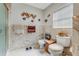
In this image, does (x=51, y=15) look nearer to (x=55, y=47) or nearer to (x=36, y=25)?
(x=36, y=25)

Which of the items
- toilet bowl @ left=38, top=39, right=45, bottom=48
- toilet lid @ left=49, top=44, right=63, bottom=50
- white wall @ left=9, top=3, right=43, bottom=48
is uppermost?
white wall @ left=9, top=3, right=43, bottom=48

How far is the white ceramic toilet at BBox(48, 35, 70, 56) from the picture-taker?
149cm

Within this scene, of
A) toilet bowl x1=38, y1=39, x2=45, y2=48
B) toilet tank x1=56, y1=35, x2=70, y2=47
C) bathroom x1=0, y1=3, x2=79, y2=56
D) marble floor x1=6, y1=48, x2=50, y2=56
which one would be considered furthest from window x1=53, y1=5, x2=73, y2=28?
marble floor x1=6, y1=48, x2=50, y2=56

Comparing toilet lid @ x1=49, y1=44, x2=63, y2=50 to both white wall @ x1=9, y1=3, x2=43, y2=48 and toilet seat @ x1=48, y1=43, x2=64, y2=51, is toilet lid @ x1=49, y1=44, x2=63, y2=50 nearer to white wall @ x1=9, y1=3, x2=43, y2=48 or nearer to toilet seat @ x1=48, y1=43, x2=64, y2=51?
toilet seat @ x1=48, y1=43, x2=64, y2=51

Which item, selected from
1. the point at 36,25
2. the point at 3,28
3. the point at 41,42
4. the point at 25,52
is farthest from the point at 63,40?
the point at 3,28

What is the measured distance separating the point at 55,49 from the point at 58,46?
5cm

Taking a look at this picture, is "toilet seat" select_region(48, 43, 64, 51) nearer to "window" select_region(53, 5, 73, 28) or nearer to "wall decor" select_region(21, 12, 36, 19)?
"window" select_region(53, 5, 73, 28)

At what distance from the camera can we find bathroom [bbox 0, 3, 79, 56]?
4.92 feet

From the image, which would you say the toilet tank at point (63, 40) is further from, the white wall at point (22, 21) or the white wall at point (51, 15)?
the white wall at point (22, 21)

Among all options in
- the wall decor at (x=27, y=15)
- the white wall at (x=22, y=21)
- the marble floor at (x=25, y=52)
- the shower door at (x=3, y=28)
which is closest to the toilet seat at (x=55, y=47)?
the marble floor at (x=25, y=52)

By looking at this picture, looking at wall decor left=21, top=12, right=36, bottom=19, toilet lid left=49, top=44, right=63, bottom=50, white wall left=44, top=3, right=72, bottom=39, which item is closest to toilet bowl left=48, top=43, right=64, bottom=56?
toilet lid left=49, top=44, right=63, bottom=50

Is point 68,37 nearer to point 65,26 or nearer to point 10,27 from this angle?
point 65,26

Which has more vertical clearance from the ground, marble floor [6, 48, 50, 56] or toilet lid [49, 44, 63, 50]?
toilet lid [49, 44, 63, 50]

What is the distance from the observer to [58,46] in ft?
4.93
